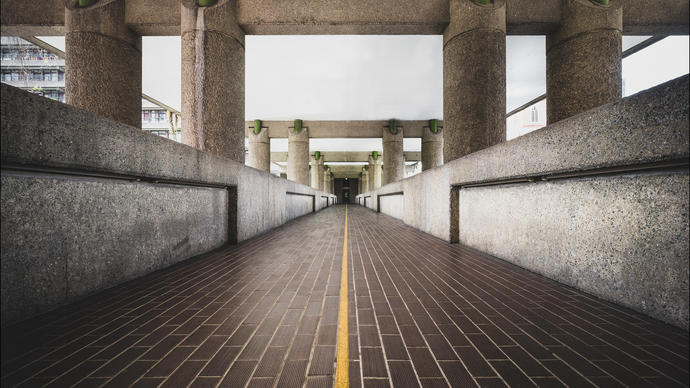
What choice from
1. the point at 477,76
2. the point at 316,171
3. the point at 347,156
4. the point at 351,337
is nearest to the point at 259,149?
the point at 316,171

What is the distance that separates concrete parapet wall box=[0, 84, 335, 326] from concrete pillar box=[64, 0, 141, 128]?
503 cm

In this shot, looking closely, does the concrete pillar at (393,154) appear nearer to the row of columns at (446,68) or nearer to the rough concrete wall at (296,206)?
the rough concrete wall at (296,206)

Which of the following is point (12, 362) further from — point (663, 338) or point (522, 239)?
point (522, 239)

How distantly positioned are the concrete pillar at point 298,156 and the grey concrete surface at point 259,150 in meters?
1.88

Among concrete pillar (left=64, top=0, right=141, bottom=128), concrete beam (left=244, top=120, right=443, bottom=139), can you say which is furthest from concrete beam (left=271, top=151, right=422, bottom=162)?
concrete pillar (left=64, top=0, right=141, bottom=128)

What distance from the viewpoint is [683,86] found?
85.4 inches

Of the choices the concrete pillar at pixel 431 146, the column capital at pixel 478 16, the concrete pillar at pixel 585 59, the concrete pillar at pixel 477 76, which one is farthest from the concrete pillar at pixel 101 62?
the concrete pillar at pixel 431 146

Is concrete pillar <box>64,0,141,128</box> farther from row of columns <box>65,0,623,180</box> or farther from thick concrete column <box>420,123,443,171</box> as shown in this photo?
thick concrete column <box>420,123,443,171</box>

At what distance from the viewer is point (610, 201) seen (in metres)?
2.86

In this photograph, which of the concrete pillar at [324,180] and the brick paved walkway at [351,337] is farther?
Answer: the concrete pillar at [324,180]

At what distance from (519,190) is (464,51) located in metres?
4.83

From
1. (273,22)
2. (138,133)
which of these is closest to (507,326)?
(138,133)

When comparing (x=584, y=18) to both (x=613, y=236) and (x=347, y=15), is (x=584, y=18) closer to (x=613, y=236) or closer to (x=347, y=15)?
(x=347, y=15)

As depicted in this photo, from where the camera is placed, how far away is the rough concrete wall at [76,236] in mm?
2389
